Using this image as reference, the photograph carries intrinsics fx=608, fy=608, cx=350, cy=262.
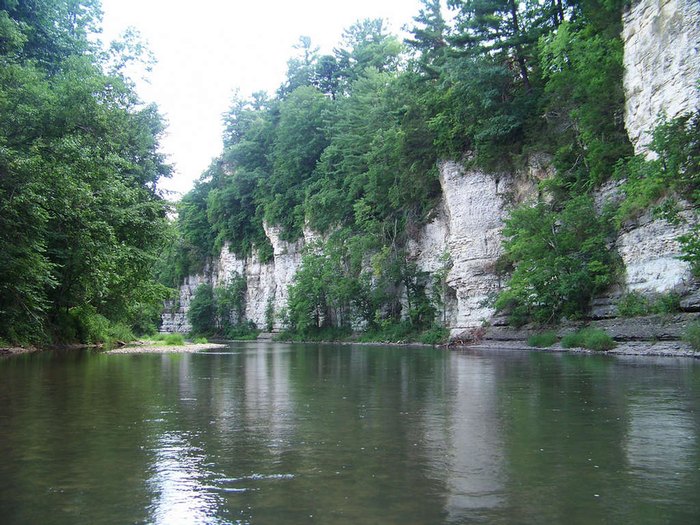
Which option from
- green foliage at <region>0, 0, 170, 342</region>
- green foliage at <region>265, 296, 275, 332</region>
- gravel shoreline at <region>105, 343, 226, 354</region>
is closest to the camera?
green foliage at <region>0, 0, 170, 342</region>

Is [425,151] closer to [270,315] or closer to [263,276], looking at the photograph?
[270,315]

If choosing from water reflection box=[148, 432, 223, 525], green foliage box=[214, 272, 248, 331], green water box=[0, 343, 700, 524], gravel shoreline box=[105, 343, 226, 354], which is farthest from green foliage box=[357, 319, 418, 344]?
water reflection box=[148, 432, 223, 525]

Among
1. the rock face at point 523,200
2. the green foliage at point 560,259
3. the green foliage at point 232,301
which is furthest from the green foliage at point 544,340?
the green foliage at point 232,301

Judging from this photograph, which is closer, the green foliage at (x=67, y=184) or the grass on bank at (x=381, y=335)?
the green foliage at (x=67, y=184)

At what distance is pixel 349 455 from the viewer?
4848 mm

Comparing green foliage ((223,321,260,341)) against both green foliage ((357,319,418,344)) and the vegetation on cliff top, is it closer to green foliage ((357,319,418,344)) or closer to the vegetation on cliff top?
the vegetation on cliff top

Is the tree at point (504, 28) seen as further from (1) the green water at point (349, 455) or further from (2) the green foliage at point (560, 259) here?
(1) the green water at point (349, 455)

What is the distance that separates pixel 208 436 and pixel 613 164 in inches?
935

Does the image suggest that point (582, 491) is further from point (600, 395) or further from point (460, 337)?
point (460, 337)

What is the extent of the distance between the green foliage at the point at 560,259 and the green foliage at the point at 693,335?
6430 millimetres

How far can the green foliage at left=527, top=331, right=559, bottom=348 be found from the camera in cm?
2425

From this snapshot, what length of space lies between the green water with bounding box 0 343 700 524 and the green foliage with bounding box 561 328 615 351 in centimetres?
1145

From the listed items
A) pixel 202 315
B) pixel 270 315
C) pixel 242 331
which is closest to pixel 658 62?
pixel 270 315

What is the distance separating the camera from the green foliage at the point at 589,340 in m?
20.2
